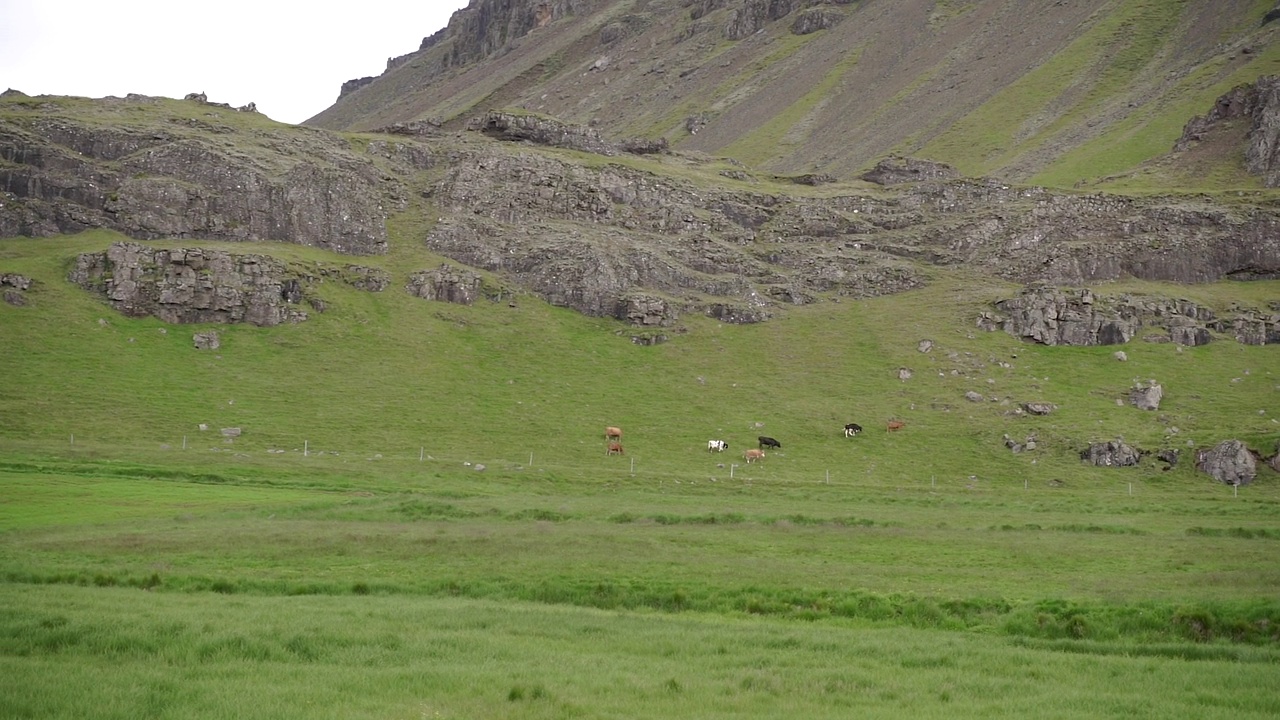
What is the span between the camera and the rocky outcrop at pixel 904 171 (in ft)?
465

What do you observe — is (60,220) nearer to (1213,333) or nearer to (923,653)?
(923,653)

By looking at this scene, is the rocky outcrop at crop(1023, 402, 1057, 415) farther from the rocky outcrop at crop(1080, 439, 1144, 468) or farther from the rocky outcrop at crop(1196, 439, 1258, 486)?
the rocky outcrop at crop(1196, 439, 1258, 486)

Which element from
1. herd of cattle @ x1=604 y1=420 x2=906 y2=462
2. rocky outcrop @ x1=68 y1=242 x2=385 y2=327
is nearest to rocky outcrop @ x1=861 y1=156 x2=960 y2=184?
herd of cattle @ x1=604 y1=420 x2=906 y2=462

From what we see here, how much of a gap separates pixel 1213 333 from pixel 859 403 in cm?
4043

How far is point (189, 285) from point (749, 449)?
176 feet

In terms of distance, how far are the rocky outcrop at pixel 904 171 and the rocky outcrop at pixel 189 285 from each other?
8683 cm

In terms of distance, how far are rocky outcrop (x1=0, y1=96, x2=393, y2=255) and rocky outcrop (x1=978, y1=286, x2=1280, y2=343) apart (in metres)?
69.8

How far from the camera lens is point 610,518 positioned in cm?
4306

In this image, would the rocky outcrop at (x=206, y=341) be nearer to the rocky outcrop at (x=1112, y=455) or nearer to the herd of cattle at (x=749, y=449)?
the herd of cattle at (x=749, y=449)

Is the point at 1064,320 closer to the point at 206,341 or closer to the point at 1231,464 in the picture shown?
the point at 1231,464

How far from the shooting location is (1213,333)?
9812cm

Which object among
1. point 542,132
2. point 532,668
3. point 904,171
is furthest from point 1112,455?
point 542,132

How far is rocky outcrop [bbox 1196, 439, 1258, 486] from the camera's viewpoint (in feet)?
221

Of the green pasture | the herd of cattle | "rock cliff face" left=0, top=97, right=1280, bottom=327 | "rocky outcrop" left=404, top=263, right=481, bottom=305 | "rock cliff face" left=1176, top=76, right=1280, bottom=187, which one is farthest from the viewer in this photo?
"rock cliff face" left=1176, top=76, right=1280, bottom=187
